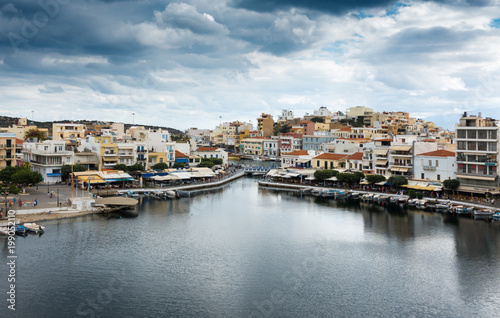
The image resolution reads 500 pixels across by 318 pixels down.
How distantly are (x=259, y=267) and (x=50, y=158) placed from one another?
3421 centimetres

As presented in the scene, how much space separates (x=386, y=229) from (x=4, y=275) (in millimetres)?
24677

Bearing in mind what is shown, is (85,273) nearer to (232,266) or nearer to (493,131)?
(232,266)

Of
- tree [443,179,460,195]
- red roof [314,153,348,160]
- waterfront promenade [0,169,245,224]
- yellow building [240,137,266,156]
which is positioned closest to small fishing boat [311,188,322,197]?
red roof [314,153,348,160]

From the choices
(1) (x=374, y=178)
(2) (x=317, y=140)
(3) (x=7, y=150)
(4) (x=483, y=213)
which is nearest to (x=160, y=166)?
(3) (x=7, y=150)

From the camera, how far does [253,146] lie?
10725cm

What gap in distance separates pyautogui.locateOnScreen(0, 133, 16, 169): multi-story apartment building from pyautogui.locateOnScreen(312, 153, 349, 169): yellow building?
37.0 meters

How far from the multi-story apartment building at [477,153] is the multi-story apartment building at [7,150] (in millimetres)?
46261

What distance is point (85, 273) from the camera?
22.1 m

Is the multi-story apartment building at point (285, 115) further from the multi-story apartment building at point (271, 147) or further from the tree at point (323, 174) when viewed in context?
the tree at point (323, 174)

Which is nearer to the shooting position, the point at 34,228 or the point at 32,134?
the point at 34,228

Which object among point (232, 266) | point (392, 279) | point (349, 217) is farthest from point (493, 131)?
point (232, 266)

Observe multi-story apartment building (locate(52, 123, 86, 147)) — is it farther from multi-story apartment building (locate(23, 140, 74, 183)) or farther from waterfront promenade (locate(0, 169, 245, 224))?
waterfront promenade (locate(0, 169, 245, 224))

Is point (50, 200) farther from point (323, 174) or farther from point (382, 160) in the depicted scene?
point (382, 160)

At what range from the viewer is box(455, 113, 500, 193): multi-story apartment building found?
132 feet
